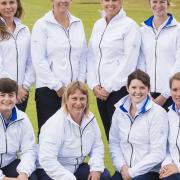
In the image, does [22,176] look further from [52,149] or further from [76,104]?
[76,104]

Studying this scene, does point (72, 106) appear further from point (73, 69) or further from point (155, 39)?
point (155, 39)

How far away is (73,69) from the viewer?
25.1 feet

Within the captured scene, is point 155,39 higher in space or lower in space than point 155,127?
higher

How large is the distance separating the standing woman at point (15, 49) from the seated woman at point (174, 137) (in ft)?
5.71

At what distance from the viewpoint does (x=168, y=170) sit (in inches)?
266

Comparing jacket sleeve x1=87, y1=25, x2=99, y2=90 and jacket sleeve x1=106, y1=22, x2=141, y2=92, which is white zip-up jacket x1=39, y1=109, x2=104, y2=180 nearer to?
jacket sleeve x1=106, y1=22, x2=141, y2=92

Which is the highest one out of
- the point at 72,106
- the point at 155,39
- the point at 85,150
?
the point at 155,39

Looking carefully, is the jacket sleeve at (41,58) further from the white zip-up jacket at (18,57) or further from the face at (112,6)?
the face at (112,6)

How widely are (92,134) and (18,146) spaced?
30.6 inches

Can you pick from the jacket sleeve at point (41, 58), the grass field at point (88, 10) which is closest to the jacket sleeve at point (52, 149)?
the jacket sleeve at point (41, 58)

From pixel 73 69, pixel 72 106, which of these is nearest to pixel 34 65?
pixel 73 69

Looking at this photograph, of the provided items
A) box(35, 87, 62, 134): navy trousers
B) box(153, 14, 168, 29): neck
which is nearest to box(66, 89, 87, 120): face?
box(35, 87, 62, 134): navy trousers

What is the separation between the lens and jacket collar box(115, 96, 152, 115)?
23.0ft

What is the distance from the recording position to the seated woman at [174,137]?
676 cm
